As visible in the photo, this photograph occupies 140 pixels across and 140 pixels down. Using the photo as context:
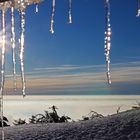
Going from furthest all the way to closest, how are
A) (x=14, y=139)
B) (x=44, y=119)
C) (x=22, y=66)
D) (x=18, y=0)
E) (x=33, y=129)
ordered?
(x=44, y=119) → (x=33, y=129) → (x=14, y=139) → (x=22, y=66) → (x=18, y=0)

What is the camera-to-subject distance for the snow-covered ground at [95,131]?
6934mm

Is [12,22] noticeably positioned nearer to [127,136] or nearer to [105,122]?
[127,136]

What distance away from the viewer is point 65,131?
7.71 metres

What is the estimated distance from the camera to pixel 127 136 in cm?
680

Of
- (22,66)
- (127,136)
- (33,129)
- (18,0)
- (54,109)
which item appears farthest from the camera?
(54,109)

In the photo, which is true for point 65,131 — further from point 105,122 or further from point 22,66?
point 22,66

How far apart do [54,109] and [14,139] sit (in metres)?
5.54

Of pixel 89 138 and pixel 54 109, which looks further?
pixel 54 109

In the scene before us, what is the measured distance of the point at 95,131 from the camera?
23.9 ft

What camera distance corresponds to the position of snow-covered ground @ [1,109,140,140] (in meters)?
6.93

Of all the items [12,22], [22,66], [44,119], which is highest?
[12,22]

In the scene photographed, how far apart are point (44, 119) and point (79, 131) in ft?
14.9

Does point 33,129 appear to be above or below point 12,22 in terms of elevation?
below

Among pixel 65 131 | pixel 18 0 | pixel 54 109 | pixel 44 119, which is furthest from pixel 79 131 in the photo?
pixel 54 109
